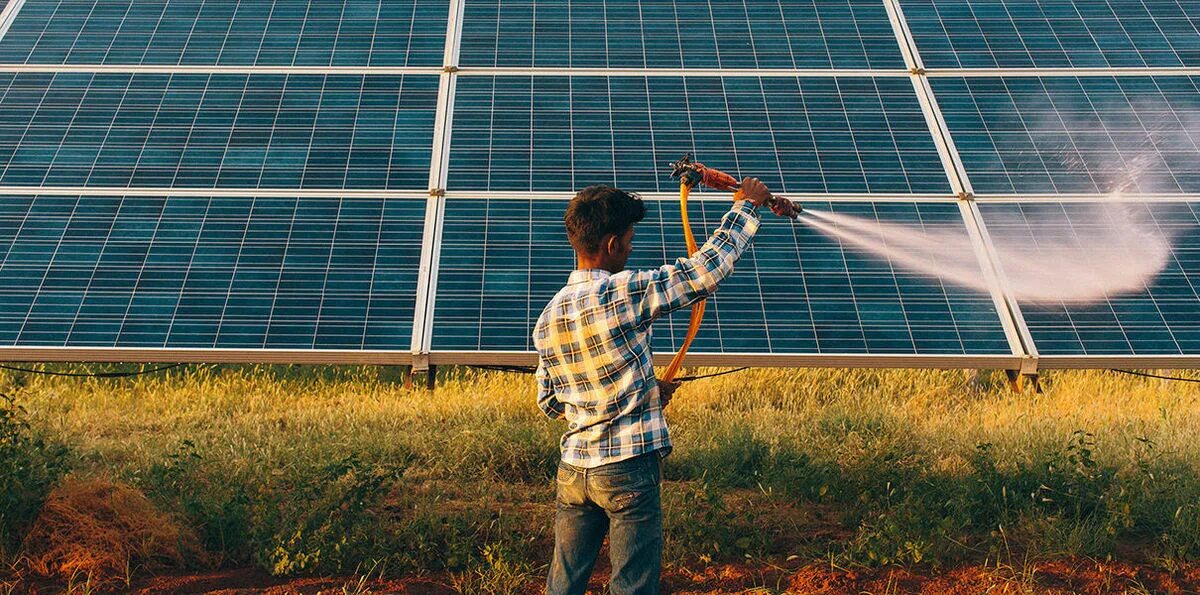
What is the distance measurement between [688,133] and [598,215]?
4.85m

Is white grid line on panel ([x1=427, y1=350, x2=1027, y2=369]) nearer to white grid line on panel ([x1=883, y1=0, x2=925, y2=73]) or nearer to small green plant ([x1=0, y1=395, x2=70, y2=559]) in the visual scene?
small green plant ([x1=0, y1=395, x2=70, y2=559])

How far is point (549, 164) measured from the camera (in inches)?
370

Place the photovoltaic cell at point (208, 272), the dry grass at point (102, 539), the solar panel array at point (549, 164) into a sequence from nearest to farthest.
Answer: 1. the dry grass at point (102, 539)
2. the photovoltaic cell at point (208, 272)
3. the solar panel array at point (549, 164)

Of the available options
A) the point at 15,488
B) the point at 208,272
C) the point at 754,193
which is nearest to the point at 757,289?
the point at 754,193

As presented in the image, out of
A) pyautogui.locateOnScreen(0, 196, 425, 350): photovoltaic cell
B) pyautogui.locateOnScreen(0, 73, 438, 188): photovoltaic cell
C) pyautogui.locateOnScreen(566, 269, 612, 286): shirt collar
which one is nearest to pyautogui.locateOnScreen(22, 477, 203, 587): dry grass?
pyautogui.locateOnScreen(0, 196, 425, 350): photovoltaic cell

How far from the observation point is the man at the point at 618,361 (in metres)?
5.05

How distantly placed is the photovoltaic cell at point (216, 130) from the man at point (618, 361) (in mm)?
4238

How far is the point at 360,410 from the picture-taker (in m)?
11.4

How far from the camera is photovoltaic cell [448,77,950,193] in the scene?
30.5ft

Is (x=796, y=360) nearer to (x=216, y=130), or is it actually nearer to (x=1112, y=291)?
(x=1112, y=291)

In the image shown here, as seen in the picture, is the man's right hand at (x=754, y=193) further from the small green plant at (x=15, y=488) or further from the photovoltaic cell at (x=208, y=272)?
the small green plant at (x=15, y=488)

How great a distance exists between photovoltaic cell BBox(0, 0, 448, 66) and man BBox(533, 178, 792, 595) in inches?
235

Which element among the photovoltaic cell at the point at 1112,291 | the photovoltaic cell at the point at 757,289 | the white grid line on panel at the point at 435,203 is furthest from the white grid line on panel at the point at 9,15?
the photovoltaic cell at the point at 1112,291

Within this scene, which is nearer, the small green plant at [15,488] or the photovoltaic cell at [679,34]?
the small green plant at [15,488]
